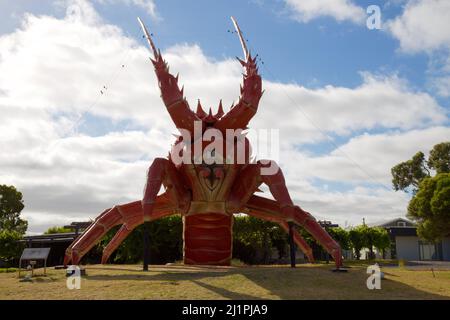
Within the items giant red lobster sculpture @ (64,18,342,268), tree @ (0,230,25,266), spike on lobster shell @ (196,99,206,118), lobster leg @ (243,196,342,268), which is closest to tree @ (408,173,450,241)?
lobster leg @ (243,196,342,268)

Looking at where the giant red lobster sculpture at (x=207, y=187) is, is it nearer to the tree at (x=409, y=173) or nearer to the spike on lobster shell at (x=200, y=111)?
the spike on lobster shell at (x=200, y=111)

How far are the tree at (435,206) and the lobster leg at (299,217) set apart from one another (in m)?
11.4

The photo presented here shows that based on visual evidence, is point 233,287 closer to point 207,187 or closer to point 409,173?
point 207,187

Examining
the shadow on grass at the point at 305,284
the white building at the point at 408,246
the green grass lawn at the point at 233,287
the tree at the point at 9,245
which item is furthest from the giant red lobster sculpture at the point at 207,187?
the white building at the point at 408,246

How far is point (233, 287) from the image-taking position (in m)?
9.49

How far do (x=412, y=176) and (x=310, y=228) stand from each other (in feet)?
→ 143

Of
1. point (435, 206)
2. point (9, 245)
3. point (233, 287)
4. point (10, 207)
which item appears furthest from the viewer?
point (10, 207)

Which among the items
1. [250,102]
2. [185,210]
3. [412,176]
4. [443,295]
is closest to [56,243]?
[185,210]

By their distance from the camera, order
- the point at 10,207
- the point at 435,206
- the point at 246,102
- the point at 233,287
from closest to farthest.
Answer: the point at 233,287
the point at 246,102
the point at 435,206
the point at 10,207

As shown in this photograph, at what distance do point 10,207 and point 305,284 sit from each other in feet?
183

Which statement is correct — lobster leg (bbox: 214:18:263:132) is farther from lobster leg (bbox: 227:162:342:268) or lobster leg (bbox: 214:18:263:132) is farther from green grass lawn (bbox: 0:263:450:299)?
green grass lawn (bbox: 0:263:450:299)

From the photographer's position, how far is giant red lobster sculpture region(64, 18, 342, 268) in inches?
537

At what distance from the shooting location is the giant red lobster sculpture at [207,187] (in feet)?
44.7

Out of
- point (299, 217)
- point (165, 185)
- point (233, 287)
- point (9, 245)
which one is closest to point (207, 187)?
point (165, 185)
